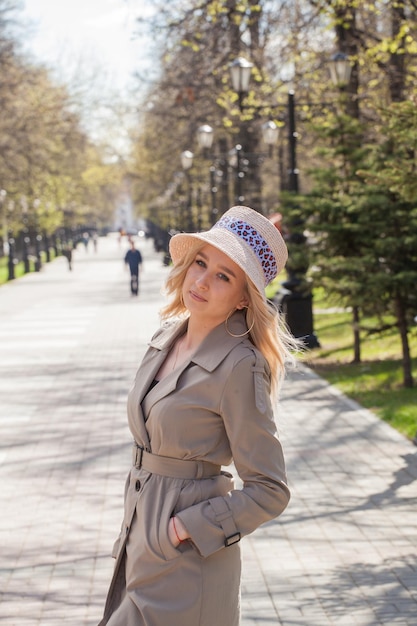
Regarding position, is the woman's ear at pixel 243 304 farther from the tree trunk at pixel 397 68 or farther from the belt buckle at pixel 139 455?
the tree trunk at pixel 397 68

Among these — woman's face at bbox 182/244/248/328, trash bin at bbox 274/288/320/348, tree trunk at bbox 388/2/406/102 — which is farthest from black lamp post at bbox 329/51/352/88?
woman's face at bbox 182/244/248/328

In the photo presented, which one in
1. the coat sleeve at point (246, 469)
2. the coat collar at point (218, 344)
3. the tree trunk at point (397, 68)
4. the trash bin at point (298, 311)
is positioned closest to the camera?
the coat sleeve at point (246, 469)

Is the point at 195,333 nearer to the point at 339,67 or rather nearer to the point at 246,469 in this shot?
the point at 246,469

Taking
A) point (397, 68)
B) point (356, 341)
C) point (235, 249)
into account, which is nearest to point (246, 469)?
point (235, 249)

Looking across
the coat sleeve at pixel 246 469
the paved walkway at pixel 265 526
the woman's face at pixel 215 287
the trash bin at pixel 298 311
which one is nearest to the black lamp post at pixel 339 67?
the trash bin at pixel 298 311

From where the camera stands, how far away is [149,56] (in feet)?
124

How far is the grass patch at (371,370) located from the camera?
12680mm

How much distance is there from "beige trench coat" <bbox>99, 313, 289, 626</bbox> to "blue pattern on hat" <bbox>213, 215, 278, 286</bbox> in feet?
0.58

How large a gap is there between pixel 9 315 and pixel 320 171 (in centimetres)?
1359

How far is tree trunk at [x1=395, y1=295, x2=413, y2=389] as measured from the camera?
48.8 feet

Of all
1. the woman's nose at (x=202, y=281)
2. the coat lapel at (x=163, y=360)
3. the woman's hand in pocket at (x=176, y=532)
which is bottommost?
the woman's hand in pocket at (x=176, y=532)

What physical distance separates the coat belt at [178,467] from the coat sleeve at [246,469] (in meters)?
0.10

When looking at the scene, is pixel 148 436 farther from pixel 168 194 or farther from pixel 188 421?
pixel 168 194

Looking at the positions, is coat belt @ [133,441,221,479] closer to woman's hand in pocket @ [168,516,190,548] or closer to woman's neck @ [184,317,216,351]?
woman's hand in pocket @ [168,516,190,548]
